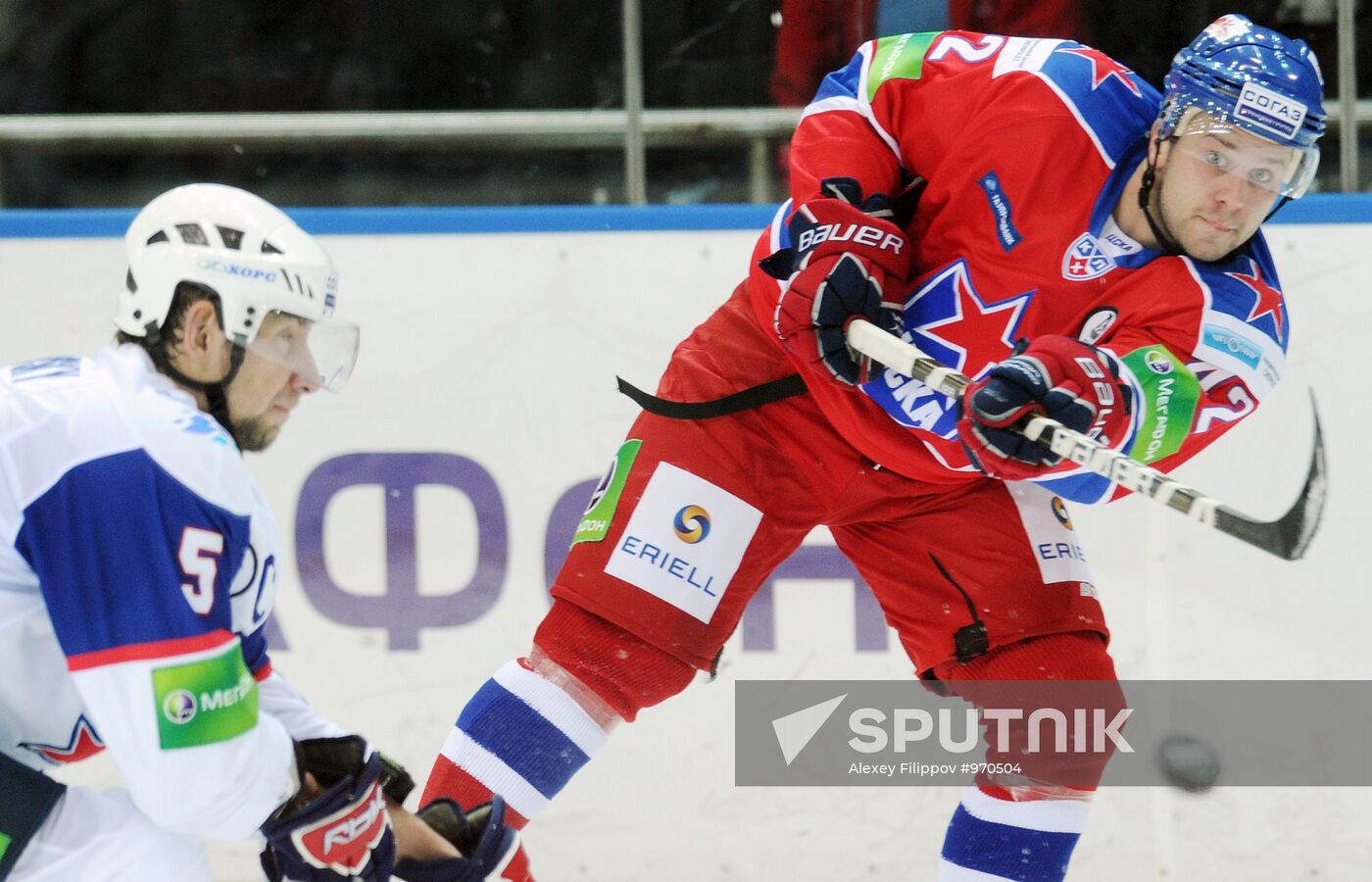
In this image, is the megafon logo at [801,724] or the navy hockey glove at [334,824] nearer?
the navy hockey glove at [334,824]

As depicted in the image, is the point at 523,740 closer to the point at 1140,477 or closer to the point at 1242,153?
the point at 1140,477

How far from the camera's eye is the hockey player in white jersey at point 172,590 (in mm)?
1312

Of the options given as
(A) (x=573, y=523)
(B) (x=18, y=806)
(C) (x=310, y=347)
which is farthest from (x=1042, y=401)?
(A) (x=573, y=523)

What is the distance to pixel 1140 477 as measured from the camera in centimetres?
175

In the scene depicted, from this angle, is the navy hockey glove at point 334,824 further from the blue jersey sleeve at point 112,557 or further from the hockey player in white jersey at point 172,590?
the blue jersey sleeve at point 112,557

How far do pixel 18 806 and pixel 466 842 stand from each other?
21.2 inches

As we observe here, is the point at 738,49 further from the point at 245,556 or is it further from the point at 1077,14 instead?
the point at 245,556

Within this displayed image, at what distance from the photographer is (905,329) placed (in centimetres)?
209

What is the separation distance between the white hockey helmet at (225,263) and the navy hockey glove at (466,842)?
550 mm

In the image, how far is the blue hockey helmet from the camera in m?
1.85

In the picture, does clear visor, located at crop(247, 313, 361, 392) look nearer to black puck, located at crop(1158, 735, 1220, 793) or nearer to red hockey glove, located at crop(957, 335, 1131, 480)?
red hockey glove, located at crop(957, 335, 1131, 480)

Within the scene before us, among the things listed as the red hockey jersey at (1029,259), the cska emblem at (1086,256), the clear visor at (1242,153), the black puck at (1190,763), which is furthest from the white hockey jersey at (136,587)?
the black puck at (1190,763)

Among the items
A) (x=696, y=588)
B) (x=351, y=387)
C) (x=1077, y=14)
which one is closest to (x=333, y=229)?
(x=351, y=387)

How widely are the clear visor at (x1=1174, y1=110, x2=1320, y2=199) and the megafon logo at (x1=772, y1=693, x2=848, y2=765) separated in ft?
4.18
